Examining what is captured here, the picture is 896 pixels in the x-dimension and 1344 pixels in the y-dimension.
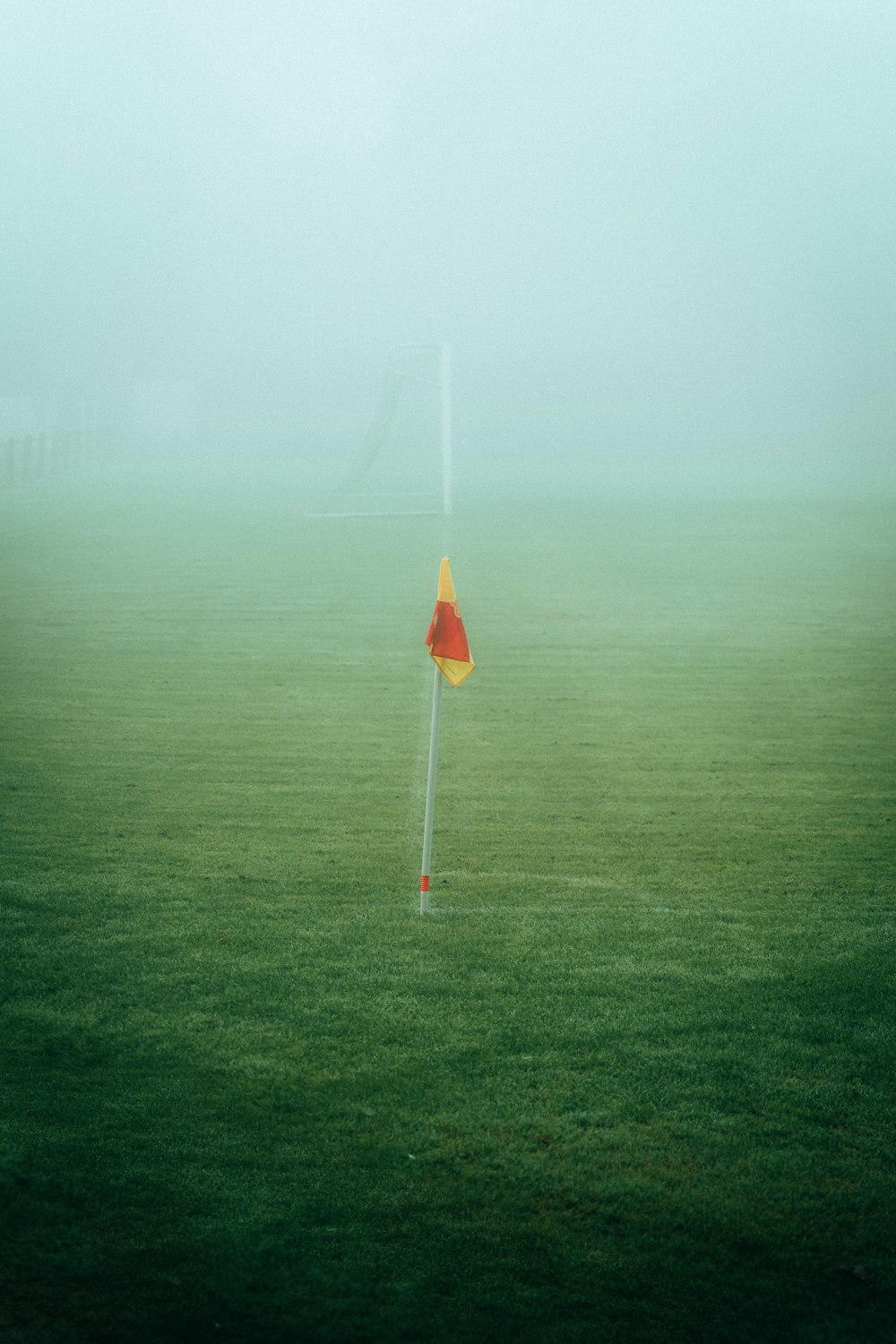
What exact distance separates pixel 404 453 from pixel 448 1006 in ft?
126

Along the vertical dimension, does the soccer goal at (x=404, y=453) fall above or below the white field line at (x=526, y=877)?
above

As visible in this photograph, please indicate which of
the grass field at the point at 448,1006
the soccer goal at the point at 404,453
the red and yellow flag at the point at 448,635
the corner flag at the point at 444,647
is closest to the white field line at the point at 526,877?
the grass field at the point at 448,1006

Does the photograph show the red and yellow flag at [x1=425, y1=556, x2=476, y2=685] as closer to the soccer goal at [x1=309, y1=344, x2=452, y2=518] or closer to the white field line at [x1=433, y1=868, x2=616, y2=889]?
the white field line at [x1=433, y1=868, x2=616, y2=889]

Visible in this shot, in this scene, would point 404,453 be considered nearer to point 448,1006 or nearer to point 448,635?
point 448,635

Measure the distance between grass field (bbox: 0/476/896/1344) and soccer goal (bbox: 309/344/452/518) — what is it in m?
13.2

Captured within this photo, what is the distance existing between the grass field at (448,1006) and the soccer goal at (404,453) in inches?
521

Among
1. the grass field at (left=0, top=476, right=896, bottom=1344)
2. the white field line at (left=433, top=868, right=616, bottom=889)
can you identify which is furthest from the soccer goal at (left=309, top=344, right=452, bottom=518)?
the white field line at (left=433, top=868, right=616, bottom=889)

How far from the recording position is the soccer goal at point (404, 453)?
858 inches

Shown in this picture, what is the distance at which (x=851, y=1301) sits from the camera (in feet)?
8.07

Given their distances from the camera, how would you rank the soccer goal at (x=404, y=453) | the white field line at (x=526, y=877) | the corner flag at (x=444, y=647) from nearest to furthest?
the corner flag at (x=444, y=647) → the white field line at (x=526, y=877) → the soccer goal at (x=404, y=453)

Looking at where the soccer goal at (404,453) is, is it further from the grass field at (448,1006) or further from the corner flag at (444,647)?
the corner flag at (444,647)

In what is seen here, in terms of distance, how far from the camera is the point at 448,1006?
3.67 metres

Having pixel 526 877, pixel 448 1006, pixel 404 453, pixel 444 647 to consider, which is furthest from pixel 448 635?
pixel 404 453

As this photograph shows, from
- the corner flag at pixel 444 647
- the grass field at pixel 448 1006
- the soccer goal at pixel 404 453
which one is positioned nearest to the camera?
the grass field at pixel 448 1006
